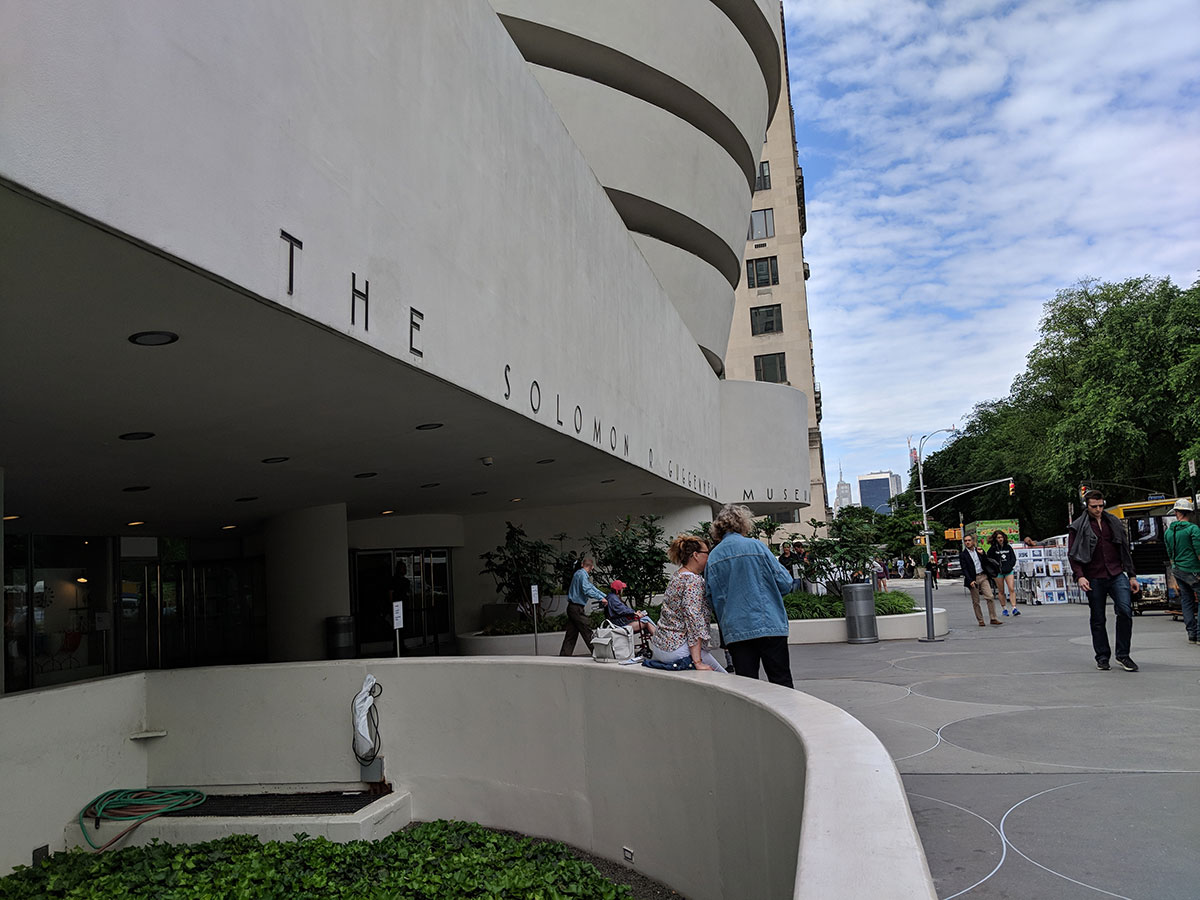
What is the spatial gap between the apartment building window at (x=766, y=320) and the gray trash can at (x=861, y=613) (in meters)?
37.5

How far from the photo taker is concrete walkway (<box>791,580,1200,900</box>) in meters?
4.04

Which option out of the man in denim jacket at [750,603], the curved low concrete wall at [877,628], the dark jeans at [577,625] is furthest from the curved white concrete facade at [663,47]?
the man in denim jacket at [750,603]

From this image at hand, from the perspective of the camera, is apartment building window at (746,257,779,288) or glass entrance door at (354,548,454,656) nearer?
glass entrance door at (354,548,454,656)

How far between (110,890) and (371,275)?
5.54 m

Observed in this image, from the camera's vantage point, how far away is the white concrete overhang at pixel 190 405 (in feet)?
15.2

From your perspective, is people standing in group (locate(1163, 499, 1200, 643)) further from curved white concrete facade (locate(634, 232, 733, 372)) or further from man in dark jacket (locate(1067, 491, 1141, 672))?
curved white concrete facade (locate(634, 232, 733, 372))

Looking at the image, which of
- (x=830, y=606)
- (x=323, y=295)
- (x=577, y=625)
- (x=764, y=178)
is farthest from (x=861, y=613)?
(x=764, y=178)

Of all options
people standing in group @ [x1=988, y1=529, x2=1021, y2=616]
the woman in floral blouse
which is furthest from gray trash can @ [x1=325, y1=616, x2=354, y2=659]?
people standing in group @ [x1=988, y1=529, x2=1021, y2=616]

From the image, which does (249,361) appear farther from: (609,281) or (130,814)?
(609,281)

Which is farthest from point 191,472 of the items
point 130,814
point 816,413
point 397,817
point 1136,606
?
point 816,413

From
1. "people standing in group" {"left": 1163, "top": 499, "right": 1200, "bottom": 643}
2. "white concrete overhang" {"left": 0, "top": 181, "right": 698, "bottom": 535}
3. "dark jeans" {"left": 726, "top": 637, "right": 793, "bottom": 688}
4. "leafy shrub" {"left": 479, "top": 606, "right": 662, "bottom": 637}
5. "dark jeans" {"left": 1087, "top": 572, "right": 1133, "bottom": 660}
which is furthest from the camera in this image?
"leafy shrub" {"left": 479, "top": 606, "right": 662, "bottom": 637}

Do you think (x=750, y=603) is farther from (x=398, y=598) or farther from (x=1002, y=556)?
(x=398, y=598)

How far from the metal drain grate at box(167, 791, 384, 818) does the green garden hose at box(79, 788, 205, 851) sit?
0.32ft

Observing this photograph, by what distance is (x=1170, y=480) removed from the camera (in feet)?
151
